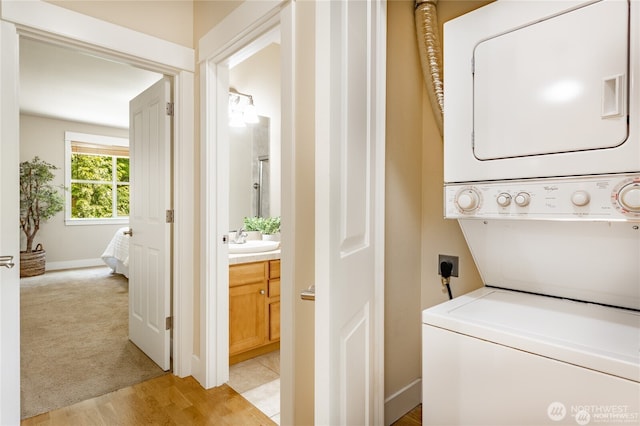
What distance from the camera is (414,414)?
1764 mm

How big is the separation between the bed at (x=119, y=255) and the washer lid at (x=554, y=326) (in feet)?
16.6

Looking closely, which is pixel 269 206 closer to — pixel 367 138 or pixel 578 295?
pixel 367 138

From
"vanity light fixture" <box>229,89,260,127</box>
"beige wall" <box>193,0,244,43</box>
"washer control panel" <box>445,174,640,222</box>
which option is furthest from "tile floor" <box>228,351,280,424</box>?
"beige wall" <box>193,0,244,43</box>

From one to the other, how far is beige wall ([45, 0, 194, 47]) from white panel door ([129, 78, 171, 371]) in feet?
1.06

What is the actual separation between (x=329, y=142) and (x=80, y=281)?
5.85 meters

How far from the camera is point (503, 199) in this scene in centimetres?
114

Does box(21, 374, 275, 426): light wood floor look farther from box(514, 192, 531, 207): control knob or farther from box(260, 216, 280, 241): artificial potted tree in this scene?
box(514, 192, 531, 207): control knob

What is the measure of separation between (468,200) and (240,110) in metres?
2.44

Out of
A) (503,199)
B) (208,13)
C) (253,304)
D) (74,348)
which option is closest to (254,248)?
(253,304)

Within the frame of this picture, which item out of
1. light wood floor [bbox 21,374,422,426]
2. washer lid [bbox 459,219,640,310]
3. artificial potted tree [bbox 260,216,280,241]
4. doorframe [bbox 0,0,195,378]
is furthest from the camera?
artificial potted tree [bbox 260,216,280,241]

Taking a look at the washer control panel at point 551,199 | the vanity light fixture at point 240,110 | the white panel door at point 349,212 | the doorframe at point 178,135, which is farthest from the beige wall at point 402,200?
the vanity light fixture at point 240,110

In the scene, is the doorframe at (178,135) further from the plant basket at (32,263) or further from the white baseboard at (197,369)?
the plant basket at (32,263)

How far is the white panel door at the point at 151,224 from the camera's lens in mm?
2389

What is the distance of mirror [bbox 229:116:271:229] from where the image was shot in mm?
3225
